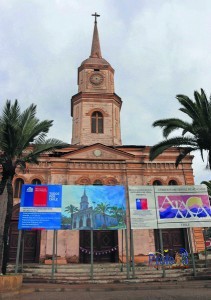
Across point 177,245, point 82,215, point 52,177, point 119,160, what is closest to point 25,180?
point 52,177

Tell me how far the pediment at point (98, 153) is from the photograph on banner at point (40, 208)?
8815 mm

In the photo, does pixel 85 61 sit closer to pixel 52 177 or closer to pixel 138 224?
pixel 52 177

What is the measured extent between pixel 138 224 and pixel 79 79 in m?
19.6

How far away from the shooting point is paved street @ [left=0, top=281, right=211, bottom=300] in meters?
9.63

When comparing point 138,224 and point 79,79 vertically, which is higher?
point 79,79

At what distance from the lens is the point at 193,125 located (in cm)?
1595

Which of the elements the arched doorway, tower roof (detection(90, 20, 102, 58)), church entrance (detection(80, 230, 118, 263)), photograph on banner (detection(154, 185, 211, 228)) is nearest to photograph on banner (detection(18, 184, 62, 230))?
photograph on banner (detection(154, 185, 211, 228))

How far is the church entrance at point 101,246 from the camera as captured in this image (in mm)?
21359

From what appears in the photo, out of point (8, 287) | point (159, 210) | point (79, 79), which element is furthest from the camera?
point (79, 79)

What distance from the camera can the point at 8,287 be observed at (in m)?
10.7

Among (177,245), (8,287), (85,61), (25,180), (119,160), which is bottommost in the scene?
(8,287)

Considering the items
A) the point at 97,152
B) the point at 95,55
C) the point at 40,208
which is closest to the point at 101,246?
the point at 97,152

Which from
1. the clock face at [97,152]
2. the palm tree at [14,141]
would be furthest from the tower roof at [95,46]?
the palm tree at [14,141]

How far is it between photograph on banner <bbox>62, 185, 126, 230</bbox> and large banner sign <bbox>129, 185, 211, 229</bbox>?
0.97 metres
